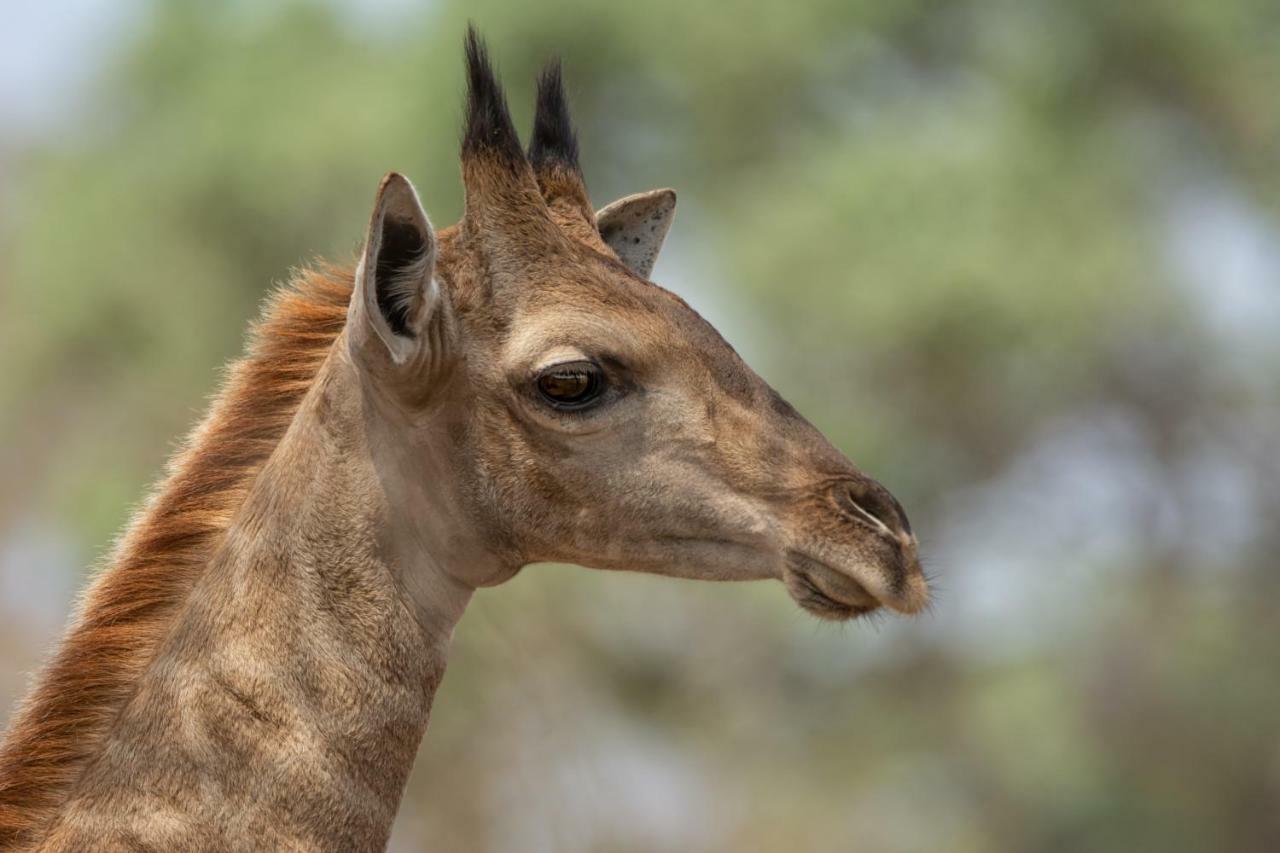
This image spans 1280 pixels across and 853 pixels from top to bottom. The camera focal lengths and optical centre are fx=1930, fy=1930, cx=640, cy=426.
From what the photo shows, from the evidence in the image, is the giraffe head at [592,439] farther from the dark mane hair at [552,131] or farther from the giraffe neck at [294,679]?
the dark mane hair at [552,131]

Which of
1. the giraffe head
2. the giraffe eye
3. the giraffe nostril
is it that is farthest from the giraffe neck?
the giraffe nostril

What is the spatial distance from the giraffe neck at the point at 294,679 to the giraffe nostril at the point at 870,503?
1.48 meters

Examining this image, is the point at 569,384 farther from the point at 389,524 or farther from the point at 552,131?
the point at 552,131

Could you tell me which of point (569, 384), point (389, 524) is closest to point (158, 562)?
point (389, 524)

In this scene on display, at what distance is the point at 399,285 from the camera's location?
23.0 feet

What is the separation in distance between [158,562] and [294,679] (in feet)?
2.29

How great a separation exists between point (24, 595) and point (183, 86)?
45.9ft

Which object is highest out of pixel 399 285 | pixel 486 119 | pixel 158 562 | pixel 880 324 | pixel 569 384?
pixel 880 324

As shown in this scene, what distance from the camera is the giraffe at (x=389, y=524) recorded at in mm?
6648

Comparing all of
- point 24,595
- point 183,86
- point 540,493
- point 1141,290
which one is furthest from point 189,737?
point 183,86

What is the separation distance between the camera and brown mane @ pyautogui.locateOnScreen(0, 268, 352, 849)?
6629 mm

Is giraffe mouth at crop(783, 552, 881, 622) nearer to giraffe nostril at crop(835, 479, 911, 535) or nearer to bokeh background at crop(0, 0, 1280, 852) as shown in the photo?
giraffe nostril at crop(835, 479, 911, 535)

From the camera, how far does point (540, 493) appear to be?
281 inches

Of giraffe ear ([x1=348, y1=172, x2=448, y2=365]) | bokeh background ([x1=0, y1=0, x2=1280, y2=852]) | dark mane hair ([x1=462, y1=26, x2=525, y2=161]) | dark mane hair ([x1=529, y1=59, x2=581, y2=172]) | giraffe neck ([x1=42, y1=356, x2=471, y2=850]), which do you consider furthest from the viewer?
bokeh background ([x1=0, y1=0, x2=1280, y2=852])
